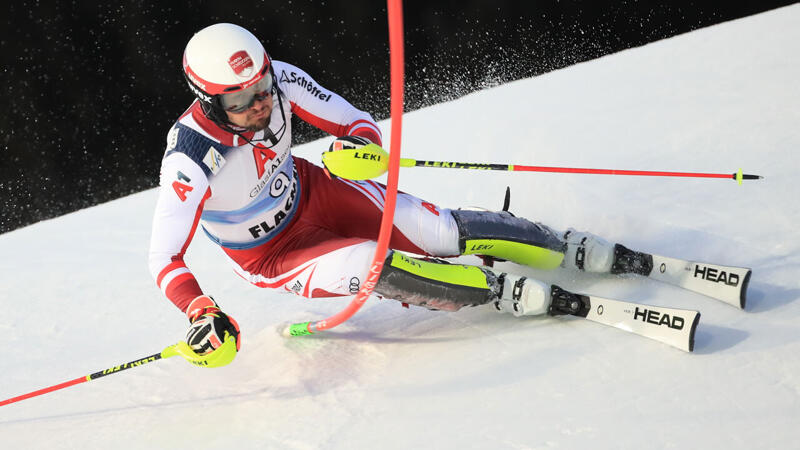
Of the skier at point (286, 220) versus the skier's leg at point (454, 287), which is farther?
the skier's leg at point (454, 287)

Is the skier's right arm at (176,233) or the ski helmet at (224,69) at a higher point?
the ski helmet at (224,69)

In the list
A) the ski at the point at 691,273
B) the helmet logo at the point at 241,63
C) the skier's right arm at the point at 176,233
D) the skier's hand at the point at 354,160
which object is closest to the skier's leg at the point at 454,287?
the skier's hand at the point at 354,160

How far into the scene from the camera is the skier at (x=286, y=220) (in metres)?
2.19

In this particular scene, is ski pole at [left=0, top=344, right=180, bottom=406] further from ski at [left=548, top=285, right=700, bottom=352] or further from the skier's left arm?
ski at [left=548, top=285, right=700, bottom=352]

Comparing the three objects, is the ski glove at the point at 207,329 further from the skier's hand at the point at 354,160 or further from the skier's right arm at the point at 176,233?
the skier's hand at the point at 354,160

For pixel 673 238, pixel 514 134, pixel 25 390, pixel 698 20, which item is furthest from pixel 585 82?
pixel 25 390

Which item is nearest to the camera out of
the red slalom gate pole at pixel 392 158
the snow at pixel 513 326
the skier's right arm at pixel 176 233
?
the red slalom gate pole at pixel 392 158

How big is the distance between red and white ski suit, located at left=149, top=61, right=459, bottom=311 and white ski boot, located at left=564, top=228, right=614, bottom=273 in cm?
44

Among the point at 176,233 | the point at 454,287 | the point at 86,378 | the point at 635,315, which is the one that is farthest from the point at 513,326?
the point at 86,378

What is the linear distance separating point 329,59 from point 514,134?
1.99m

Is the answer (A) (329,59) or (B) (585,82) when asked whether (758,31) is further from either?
(A) (329,59)

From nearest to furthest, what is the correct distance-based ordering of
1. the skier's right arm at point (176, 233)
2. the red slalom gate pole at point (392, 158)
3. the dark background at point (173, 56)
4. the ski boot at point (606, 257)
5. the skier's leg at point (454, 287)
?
the red slalom gate pole at point (392, 158), the skier's right arm at point (176, 233), the skier's leg at point (454, 287), the ski boot at point (606, 257), the dark background at point (173, 56)

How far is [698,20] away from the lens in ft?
19.3

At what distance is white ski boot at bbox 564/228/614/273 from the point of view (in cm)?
271
